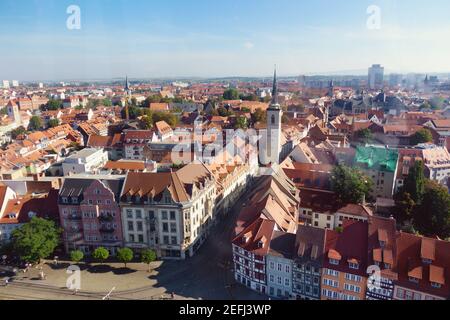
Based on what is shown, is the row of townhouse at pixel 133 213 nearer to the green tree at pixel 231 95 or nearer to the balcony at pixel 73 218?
the balcony at pixel 73 218

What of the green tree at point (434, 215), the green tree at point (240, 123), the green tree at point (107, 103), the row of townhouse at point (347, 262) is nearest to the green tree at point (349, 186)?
the green tree at point (434, 215)

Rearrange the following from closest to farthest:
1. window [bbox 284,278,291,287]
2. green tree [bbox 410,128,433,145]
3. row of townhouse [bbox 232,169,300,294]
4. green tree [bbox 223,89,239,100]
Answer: window [bbox 284,278,291,287]
row of townhouse [bbox 232,169,300,294]
green tree [bbox 410,128,433,145]
green tree [bbox 223,89,239,100]

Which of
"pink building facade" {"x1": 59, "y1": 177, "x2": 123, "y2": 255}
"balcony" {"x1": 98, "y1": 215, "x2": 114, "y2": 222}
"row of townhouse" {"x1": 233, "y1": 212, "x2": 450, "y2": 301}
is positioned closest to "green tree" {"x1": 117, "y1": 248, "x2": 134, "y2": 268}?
"pink building facade" {"x1": 59, "y1": 177, "x2": 123, "y2": 255}

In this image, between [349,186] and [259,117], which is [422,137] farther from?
[259,117]

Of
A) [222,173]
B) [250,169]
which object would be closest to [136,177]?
[222,173]

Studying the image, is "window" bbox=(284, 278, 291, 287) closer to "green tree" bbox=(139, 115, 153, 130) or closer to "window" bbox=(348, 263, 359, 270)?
"window" bbox=(348, 263, 359, 270)

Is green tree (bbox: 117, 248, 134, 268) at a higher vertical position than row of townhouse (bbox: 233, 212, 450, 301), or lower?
lower
